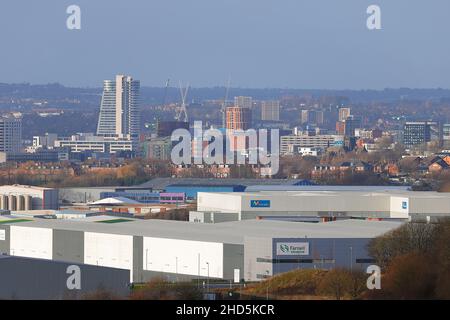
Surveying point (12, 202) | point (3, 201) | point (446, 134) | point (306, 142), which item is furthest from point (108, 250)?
point (446, 134)

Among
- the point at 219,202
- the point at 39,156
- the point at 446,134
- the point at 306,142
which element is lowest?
the point at 39,156

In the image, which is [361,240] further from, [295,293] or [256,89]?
[256,89]

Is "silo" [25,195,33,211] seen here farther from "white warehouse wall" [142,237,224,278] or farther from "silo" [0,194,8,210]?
"white warehouse wall" [142,237,224,278]

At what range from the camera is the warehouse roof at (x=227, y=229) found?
25500mm

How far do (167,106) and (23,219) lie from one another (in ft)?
323

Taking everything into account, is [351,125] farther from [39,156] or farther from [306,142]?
[39,156]

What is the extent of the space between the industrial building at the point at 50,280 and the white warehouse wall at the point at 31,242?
310 inches

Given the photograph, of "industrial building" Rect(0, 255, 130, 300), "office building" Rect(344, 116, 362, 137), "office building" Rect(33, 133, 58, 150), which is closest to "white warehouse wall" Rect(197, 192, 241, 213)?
"industrial building" Rect(0, 255, 130, 300)

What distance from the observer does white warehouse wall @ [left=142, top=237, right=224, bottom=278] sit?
24.7 metres

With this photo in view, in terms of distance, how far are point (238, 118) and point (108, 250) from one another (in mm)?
74561

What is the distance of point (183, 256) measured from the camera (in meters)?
25.1

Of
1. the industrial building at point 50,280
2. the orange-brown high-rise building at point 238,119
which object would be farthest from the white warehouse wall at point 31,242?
the orange-brown high-rise building at point 238,119

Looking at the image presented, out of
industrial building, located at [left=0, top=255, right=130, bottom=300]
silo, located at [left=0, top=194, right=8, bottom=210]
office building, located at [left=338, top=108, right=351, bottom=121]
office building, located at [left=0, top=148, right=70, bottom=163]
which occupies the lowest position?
office building, located at [left=0, top=148, right=70, bottom=163]

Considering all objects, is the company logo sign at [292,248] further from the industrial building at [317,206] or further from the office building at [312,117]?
the office building at [312,117]
